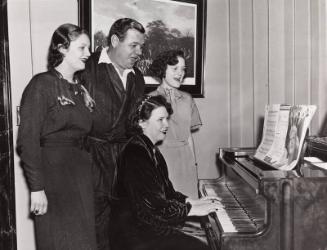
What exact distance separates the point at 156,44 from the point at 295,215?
2.27 meters

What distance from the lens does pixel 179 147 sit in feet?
9.55

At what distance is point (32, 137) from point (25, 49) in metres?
1.15

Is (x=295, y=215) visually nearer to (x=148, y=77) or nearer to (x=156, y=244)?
(x=156, y=244)

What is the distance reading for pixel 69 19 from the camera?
3.00m

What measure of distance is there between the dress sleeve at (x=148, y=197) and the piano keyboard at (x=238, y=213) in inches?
8.3

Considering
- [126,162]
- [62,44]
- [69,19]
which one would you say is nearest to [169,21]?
[69,19]

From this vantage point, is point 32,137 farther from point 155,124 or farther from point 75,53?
point 155,124

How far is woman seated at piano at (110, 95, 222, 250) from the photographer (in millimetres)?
1855

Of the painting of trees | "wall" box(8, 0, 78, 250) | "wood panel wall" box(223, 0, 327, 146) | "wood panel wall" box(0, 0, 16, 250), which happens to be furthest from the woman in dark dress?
"wood panel wall" box(223, 0, 327, 146)

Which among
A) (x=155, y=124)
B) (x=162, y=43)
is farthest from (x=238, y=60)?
(x=155, y=124)

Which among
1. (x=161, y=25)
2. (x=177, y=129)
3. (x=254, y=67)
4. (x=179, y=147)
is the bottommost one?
(x=179, y=147)

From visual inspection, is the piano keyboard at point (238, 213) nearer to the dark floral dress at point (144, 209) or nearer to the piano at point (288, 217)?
the piano at point (288, 217)

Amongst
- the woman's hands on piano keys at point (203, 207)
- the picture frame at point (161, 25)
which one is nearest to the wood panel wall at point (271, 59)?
the picture frame at point (161, 25)

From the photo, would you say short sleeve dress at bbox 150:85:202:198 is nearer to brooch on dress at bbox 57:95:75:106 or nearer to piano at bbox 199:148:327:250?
brooch on dress at bbox 57:95:75:106
